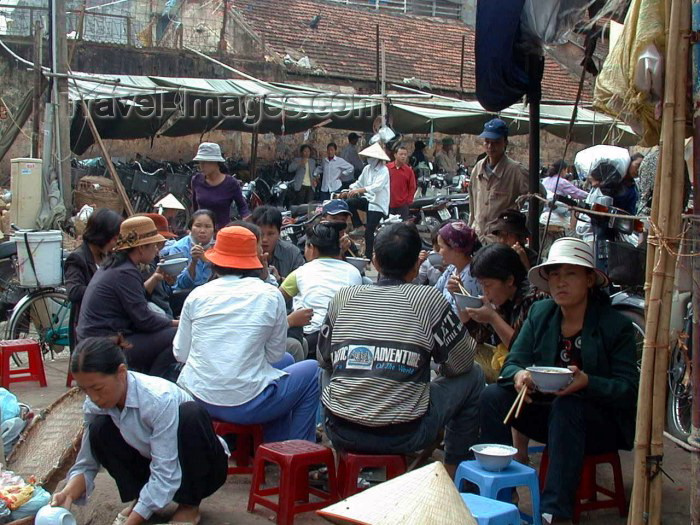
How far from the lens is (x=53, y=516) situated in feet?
11.2

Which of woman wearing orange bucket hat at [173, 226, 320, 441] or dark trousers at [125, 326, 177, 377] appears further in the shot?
dark trousers at [125, 326, 177, 377]

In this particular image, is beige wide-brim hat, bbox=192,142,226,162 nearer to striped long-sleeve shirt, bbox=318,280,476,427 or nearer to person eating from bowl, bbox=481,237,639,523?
striped long-sleeve shirt, bbox=318,280,476,427

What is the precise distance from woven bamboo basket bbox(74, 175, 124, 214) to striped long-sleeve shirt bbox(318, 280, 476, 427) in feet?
36.2

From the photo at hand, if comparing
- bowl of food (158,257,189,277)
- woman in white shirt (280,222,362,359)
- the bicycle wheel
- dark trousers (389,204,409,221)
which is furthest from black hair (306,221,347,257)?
dark trousers (389,204,409,221)

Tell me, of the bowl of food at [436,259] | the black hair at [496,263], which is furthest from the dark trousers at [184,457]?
the bowl of food at [436,259]

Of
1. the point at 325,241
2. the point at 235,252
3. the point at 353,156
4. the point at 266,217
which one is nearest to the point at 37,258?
the point at 266,217

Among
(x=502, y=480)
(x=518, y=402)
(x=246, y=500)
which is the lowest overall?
(x=246, y=500)

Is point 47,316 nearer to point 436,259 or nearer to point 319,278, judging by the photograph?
point 319,278

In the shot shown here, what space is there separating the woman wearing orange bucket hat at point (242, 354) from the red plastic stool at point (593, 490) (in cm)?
124

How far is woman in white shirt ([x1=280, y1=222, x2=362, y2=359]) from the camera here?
5066 mm

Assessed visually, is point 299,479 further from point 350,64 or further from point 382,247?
point 350,64

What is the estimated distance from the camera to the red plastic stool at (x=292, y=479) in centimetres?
378

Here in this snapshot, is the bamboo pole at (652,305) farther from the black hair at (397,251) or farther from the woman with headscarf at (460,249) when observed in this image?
the woman with headscarf at (460,249)

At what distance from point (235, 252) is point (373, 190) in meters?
7.83
